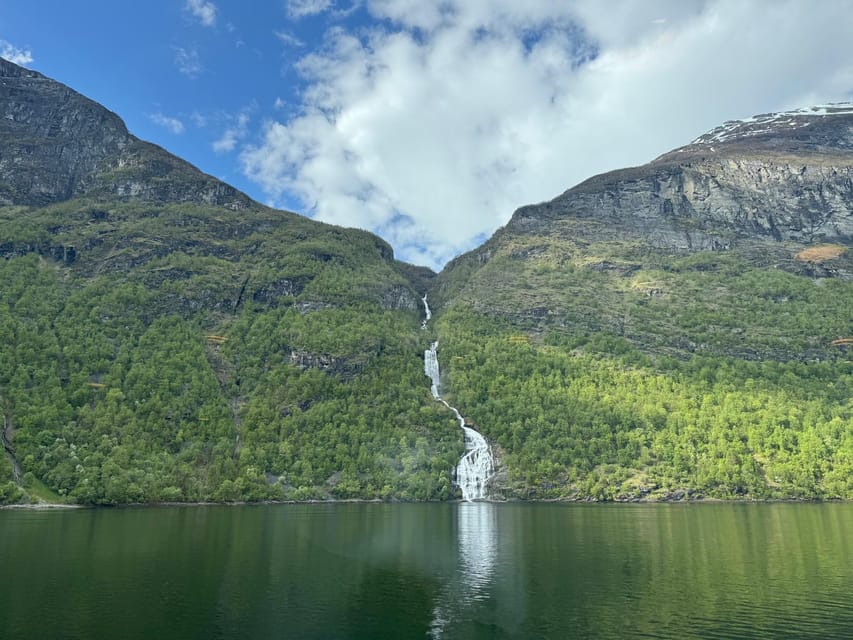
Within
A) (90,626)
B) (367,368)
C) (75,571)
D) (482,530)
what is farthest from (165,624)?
(367,368)

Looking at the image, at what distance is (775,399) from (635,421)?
39.2 meters

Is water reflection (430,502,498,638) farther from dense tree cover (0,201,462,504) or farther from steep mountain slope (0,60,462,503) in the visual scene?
dense tree cover (0,201,462,504)

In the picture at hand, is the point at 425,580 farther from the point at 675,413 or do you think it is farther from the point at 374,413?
the point at 675,413

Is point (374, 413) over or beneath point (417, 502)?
over

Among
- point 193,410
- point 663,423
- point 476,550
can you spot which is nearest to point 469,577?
point 476,550

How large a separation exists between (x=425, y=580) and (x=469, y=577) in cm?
396

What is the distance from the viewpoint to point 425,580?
48.3m

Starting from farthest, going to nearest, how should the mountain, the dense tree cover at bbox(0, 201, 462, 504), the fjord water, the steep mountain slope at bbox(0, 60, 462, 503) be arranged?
the mountain
the dense tree cover at bbox(0, 201, 462, 504)
the steep mountain slope at bbox(0, 60, 462, 503)
the fjord water

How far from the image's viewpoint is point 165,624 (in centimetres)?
3403

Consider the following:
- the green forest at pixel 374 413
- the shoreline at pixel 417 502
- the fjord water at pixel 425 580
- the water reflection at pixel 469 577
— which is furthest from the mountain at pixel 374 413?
the water reflection at pixel 469 577

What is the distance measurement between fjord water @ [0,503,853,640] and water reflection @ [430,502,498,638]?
0.64 ft

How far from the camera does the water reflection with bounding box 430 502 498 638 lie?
37.5 meters

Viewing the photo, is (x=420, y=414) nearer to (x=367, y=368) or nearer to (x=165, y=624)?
(x=367, y=368)

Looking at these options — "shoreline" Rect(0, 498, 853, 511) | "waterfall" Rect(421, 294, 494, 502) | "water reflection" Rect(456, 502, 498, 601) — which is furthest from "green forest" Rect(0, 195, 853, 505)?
"water reflection" Rect(456, 502, 498, 601)
